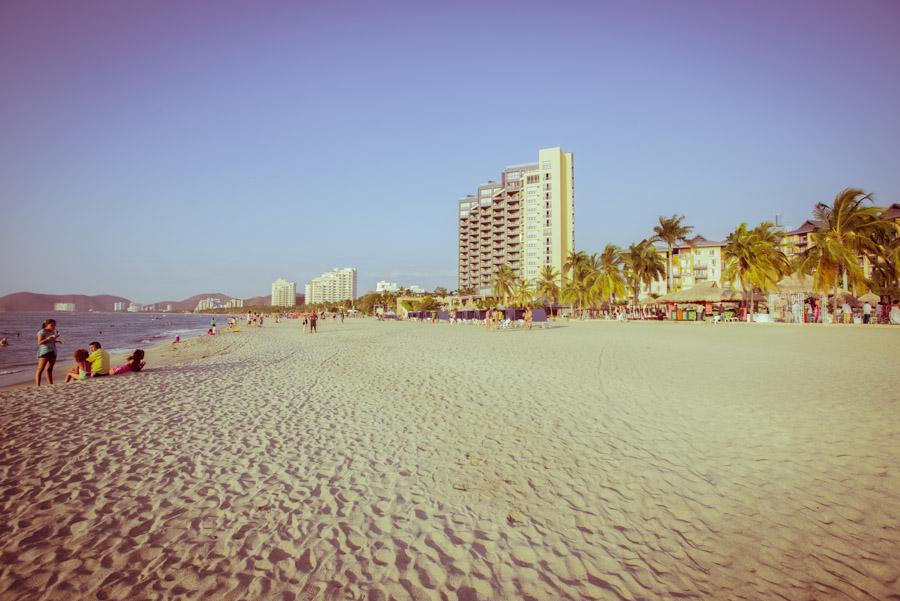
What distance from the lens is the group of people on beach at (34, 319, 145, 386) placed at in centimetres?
1006

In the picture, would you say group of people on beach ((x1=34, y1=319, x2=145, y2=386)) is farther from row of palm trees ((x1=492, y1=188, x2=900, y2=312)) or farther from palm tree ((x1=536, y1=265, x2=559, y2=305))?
palm tree ((x1=536, y1=265, x2=559, y2=305))

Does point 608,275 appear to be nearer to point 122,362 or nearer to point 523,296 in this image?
point 523,296

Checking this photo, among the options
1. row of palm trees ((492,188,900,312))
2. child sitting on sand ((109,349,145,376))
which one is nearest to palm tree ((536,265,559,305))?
row of palm trees ((492,188,900,312))

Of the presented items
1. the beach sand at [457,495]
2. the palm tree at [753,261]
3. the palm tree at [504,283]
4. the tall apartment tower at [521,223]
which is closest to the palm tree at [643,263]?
the palm tree at [753,261]

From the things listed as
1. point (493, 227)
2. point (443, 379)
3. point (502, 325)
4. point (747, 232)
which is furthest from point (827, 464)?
point (493, 227)

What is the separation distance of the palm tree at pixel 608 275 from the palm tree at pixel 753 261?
16.8 metres

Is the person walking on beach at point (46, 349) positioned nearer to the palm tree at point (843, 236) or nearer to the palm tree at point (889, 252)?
the palm tree at point (843, 236)

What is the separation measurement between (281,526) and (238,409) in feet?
15.4

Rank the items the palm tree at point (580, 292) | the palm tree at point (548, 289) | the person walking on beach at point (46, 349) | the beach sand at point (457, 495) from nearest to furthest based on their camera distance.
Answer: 1. the beach sand at point (457, 495)
2. the person walking on beach at point (46, 349)
3. the palm tree at point (580, 292)
4. the palm tree at point (548, 289)

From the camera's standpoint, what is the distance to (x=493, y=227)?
96.2 m

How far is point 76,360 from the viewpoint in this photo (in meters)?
10.7

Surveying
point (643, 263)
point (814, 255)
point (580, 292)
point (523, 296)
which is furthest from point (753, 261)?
point (523, 296)

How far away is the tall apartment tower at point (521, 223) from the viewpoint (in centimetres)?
8775

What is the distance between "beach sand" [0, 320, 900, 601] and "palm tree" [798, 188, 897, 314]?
27.0 metres
